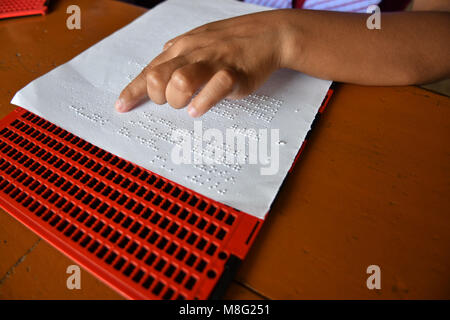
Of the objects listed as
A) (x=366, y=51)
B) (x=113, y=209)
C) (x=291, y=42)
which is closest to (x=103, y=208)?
(x=113, y=209)

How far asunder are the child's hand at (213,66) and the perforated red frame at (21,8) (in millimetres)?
481

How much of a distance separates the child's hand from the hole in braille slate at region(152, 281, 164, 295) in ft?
0.84

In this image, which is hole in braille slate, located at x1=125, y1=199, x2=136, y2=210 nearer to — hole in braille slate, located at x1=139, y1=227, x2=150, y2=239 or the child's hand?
hole in braille slate, located at x1=139, y1=227, x2=150, y2=239

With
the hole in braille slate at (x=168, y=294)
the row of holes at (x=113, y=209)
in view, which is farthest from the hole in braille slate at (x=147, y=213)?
the hole in braille slate at (x=168, y=294)

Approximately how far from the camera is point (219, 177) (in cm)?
43

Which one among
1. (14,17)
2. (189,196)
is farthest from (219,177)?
(14,17)

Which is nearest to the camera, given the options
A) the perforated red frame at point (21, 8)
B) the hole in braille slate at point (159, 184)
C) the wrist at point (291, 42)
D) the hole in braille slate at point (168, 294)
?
the hole in braille slate at point (168, 294)

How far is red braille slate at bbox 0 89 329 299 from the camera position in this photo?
338 millimetres

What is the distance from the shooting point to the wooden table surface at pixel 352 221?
0.35 metres

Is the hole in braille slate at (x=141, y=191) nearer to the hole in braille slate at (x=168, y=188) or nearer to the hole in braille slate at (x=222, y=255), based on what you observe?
the hole in braille slate at (x=168, y=188)

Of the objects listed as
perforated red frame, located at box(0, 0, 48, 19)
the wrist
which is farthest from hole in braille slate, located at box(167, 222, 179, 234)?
perforated red frame, located at box(0, 0, 48, 19)

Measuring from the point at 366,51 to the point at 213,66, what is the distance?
12.2 inches
